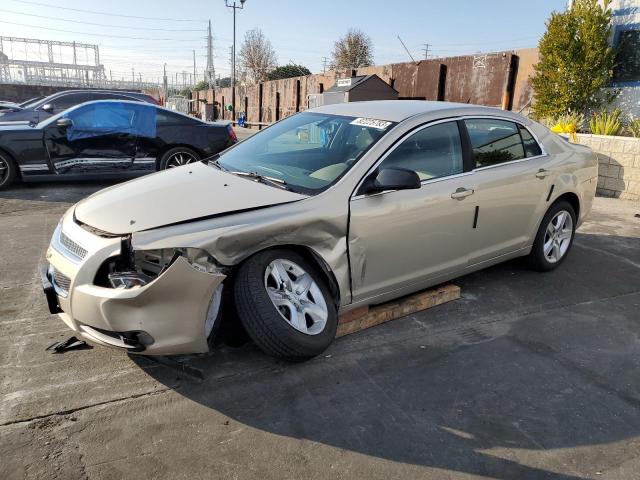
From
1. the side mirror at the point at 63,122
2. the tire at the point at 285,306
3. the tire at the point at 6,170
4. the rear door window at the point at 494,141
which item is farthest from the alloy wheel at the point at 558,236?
the tire at the point at 6,170

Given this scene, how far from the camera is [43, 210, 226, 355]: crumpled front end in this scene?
2686 mm

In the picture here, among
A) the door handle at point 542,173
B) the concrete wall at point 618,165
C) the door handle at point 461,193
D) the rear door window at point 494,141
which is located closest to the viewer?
the door handle at point 461,193

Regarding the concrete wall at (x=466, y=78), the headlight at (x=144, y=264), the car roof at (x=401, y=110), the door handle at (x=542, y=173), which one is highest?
the concrete wall at (x=466, y=78)

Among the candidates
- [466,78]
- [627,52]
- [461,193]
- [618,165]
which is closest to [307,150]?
[461,193]

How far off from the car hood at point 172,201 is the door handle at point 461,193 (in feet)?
4.18

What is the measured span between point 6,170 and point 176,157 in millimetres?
2714

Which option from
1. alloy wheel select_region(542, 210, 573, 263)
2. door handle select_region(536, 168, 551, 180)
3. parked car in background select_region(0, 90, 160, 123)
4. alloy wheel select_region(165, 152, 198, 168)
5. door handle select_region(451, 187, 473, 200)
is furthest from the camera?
Result: parked car in background select_region(0, 90, 160, 123)

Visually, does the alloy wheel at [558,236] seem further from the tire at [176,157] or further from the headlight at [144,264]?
the tire at [176,157]

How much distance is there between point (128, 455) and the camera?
2.48m

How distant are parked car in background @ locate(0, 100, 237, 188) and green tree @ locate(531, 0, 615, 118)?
23.9ft

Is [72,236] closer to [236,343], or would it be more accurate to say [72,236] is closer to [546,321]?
[236,343]

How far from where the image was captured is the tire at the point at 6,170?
8453 mm

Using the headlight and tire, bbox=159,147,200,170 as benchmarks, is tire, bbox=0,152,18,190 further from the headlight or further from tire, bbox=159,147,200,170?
the headlight

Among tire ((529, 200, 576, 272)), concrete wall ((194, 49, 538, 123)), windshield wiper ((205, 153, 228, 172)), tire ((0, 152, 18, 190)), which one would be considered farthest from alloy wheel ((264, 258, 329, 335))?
concrete wall ((194, 49, 538, 123))
